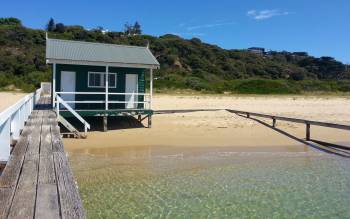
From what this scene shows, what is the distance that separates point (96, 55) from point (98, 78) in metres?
1.09

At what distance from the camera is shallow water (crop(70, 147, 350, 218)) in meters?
8.16

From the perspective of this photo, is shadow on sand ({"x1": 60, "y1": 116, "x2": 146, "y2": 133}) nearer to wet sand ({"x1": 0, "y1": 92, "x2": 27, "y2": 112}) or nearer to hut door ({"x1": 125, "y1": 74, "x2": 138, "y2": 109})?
hut door ({"x1": 125, "y1": 74, "x2": 138, "y2": 109})

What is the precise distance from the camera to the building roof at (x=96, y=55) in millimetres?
17844

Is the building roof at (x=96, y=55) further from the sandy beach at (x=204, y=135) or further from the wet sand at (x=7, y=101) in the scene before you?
the wet sand at (x=7, y=101)

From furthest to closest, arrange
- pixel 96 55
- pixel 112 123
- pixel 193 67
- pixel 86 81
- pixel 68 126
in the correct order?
pixel 193 67, pixel 112 123, pixel 86 81, pixel 96 55, pixel 68 126

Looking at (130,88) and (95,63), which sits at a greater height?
(95,63)

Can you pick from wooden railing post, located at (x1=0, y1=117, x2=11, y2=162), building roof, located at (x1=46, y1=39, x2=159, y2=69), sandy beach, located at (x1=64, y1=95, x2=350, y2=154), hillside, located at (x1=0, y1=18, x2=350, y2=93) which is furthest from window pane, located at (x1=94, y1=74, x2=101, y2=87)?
hillside, located at (x1=0, y1=18, x2=350, y2=93)

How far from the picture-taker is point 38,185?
5637mm

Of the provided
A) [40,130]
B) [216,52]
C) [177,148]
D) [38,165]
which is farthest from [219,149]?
[216,52]

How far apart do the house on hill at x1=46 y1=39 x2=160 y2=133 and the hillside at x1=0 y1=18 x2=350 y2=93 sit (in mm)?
27252

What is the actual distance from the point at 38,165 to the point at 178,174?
5.01 meters

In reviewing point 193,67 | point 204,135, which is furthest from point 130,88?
point 193,67

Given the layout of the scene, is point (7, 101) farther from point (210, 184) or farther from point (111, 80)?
point (210, 184)

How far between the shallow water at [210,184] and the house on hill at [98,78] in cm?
437
